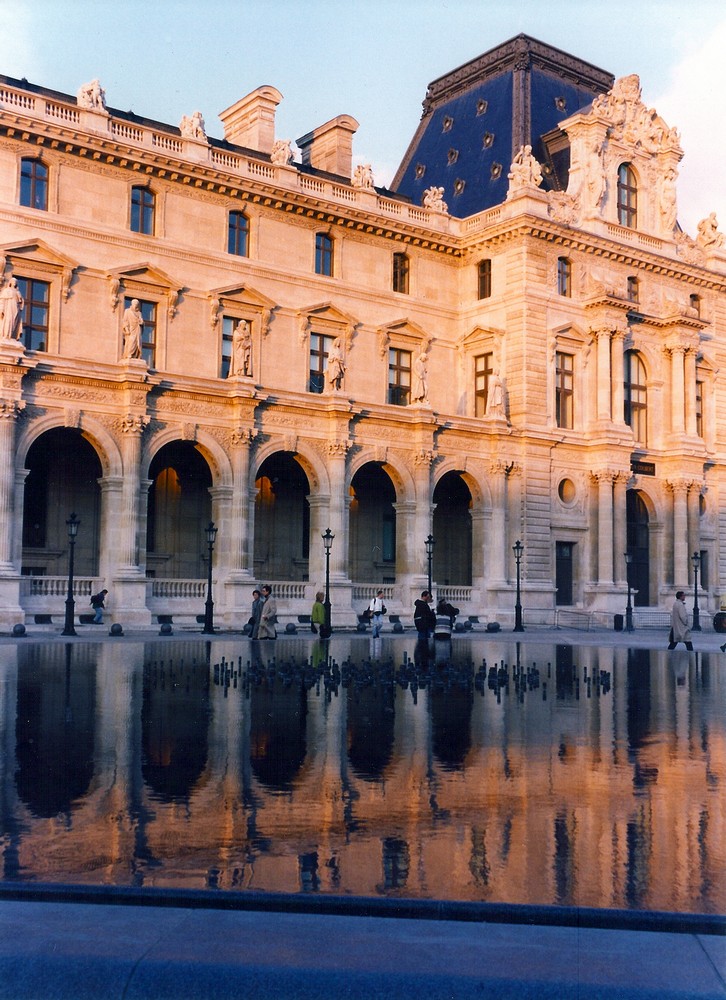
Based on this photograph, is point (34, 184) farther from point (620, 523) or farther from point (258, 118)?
point (620, 523)

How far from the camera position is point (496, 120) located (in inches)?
2164

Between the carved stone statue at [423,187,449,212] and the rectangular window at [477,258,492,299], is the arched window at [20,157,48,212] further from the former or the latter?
the rectangular window at [477,258,492,299]

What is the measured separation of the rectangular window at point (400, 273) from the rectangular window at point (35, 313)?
16319 mm

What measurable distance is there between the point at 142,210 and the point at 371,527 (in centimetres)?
1651

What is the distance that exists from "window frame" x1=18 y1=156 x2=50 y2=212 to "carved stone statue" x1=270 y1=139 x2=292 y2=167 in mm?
9793

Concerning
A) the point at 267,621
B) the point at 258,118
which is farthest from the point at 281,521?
the point at 258,118

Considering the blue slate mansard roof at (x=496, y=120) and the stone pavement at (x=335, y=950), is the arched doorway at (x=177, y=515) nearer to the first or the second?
the blue slate mansard roof at (x=496, y=120)

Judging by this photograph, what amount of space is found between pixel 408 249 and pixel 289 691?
115 ft

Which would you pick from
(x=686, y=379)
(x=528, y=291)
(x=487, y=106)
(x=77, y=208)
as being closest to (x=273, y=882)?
(x=77, y=208)

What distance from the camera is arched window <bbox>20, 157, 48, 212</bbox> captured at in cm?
3881

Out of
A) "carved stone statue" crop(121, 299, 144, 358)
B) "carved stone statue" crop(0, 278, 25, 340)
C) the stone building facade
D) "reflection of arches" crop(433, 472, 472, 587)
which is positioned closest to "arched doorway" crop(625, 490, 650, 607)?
the stone building facade

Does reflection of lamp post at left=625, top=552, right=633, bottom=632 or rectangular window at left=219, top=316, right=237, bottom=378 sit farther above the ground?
rectangular window at left=219, top=316, right=237, bottom=378

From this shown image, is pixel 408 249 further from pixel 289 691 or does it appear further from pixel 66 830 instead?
pixel 66 830

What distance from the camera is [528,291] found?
4812 cm
